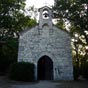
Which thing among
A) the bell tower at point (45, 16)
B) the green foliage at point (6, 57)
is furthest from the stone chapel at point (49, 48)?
the green foliage at point (6, 57)

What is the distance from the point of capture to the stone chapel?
51.0ft

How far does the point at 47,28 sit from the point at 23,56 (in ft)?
12.8

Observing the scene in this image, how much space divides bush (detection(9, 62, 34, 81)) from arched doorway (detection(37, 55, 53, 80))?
2.50m

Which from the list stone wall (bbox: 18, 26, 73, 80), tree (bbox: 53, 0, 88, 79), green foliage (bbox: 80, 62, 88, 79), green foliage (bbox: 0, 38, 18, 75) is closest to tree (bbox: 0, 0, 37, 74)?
green foliage (bbox: 0, 38, 18, 75)

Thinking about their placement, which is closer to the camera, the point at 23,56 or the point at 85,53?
the point at 23,56

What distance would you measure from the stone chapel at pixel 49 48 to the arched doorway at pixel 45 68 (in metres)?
0.23

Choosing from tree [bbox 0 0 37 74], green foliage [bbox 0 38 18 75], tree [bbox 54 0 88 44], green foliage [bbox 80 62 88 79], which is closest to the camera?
tree [bbox 54 0 88 44]

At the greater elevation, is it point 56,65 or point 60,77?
point 56,65

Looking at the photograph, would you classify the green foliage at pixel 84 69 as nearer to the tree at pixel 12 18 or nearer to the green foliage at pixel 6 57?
the green foliage at pixel 6 57

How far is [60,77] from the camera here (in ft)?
50.3

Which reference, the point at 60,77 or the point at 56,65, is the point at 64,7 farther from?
the point at 60,77

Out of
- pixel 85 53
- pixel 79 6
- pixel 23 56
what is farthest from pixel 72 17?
pixel 85 53

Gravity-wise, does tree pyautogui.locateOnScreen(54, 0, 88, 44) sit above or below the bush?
above

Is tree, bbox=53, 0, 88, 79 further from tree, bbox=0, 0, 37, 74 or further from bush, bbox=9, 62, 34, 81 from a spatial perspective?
tree, bbox=0, 0, 37, 74
